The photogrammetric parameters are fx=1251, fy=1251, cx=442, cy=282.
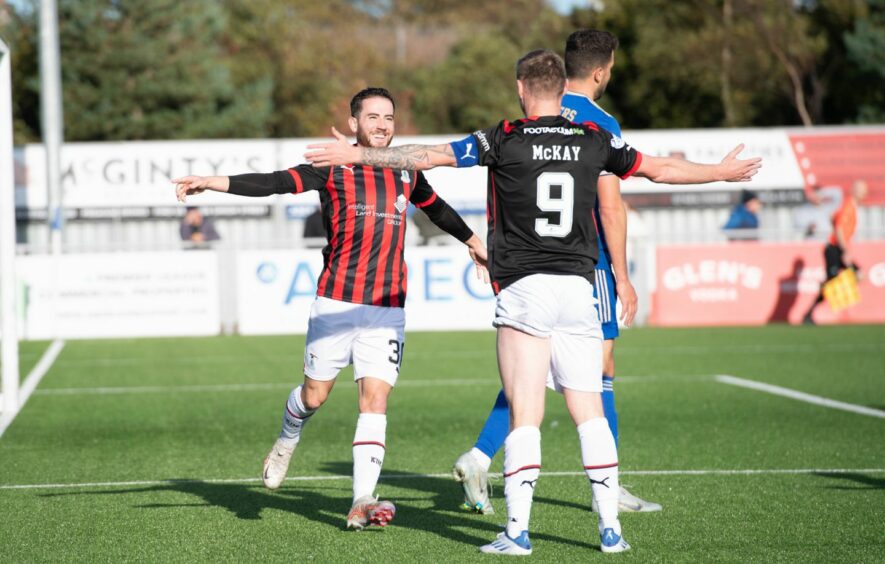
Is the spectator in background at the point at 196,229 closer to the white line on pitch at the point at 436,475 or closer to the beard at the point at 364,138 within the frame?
the white line on pitch at the point at 436,475

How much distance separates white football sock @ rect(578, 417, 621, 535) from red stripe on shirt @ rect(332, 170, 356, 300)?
1478mm

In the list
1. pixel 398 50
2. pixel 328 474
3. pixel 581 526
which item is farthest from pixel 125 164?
pixel 398 50

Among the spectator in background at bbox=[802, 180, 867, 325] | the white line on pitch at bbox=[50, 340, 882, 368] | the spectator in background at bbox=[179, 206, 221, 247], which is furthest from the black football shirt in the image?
the spectator in background at bbox=[179, 206, 221, 247]

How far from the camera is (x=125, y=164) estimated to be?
2798cm

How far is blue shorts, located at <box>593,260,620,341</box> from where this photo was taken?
6.36m

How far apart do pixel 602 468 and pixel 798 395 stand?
6.68 metres

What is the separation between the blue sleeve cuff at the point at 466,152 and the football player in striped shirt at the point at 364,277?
833 millimetres

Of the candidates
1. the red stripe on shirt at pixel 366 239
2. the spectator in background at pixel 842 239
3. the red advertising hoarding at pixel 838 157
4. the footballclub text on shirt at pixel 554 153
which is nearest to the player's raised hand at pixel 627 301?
the footballclub text on shirt at pixel 554 153

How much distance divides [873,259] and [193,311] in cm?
1110

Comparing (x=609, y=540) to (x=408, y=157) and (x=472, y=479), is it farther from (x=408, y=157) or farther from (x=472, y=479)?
(x=408, y=157)

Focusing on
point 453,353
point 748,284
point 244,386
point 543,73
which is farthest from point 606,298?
point 748,284

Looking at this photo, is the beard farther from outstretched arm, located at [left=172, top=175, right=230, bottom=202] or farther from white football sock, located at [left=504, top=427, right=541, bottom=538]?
white football sock, located at [left=504, top=427, right=541, bottom=538]

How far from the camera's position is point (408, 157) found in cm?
523

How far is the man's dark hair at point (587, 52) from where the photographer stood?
6277 millimetres
